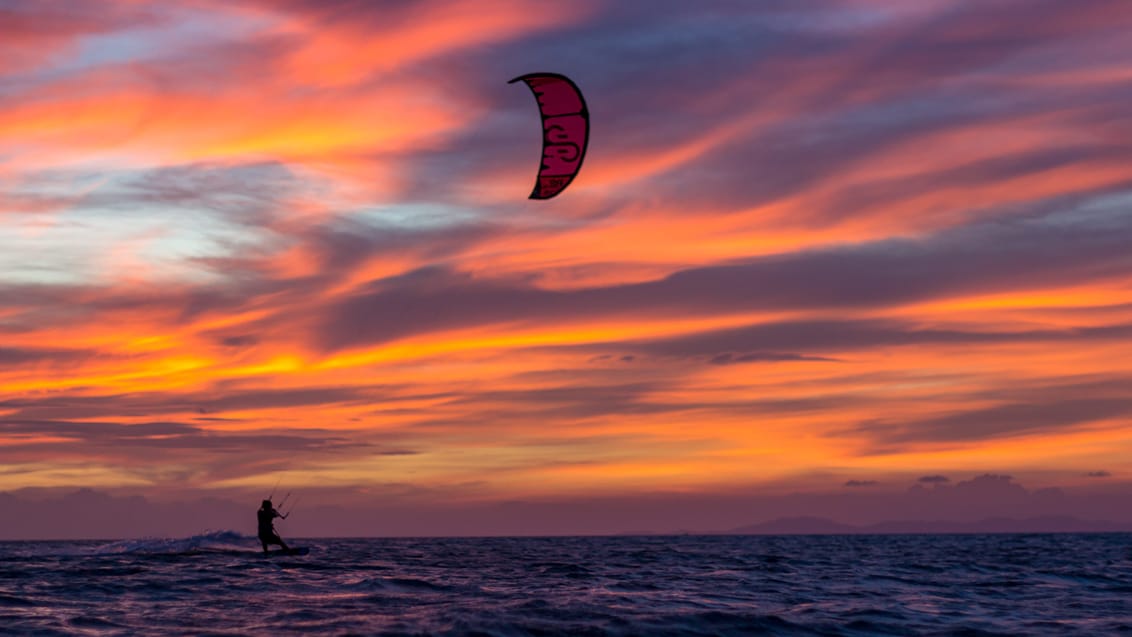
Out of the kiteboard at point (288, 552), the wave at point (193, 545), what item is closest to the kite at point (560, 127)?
the kiteboard at point (288, 552)

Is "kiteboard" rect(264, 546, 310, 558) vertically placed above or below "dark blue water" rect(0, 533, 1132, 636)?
above

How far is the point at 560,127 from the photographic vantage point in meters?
19.9

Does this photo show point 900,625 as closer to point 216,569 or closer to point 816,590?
point 816,590

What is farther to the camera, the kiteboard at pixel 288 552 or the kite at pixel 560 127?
the kiteboard at pixel 288 552

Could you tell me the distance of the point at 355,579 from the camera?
3125 cm

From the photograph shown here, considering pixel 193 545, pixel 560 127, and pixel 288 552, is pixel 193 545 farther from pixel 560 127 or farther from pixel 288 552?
pixel 560 127

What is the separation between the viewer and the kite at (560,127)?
19.5 metres

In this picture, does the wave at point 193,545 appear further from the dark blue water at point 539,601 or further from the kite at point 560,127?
the kite at point 560,127

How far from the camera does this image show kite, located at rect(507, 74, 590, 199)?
64.1ft

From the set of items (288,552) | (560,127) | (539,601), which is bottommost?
(539,601)

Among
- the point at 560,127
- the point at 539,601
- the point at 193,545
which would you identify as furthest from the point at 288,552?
the point at 560,127

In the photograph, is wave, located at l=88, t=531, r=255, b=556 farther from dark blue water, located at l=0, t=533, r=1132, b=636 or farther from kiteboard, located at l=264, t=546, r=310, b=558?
dark blue water, located at l=0, t=533, r=1132, b=636

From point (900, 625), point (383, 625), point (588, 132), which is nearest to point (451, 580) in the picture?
point (383, 625)

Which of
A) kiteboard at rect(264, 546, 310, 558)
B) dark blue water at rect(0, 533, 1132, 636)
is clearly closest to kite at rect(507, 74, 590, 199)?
dark blue water at rect(0, 533, 1132, 636)
